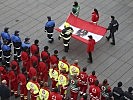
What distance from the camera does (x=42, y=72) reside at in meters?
14.6

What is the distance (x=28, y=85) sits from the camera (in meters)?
13.2

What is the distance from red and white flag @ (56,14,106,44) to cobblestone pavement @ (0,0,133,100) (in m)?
0.77

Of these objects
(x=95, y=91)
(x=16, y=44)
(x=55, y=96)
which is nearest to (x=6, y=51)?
(x=16, y=44)

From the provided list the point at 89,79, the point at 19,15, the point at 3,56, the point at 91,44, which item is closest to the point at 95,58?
the point at 91,44

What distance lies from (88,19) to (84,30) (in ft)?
7.73

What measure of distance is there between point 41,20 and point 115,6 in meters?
4.66

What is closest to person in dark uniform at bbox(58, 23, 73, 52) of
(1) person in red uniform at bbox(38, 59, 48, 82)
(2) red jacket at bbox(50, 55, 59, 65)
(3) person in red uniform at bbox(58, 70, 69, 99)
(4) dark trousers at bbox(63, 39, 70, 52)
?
(4) dark trousers at bbox(63, 39, 70, 52)

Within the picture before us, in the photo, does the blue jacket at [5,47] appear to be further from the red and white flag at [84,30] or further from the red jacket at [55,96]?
the red jacket at [55,96]

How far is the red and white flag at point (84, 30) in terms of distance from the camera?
17172 millimetres

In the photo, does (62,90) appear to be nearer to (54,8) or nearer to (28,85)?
(28,85)

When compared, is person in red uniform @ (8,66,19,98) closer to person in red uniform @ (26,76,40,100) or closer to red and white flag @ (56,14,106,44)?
person in red uniform @ (26,76,40,100)

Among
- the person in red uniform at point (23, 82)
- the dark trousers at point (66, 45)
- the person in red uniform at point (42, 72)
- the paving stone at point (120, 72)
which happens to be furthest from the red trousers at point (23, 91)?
the paving stone at point (120, 72)

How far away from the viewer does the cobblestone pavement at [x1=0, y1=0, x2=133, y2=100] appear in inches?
649

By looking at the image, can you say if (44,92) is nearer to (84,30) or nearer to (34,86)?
(34,86)
